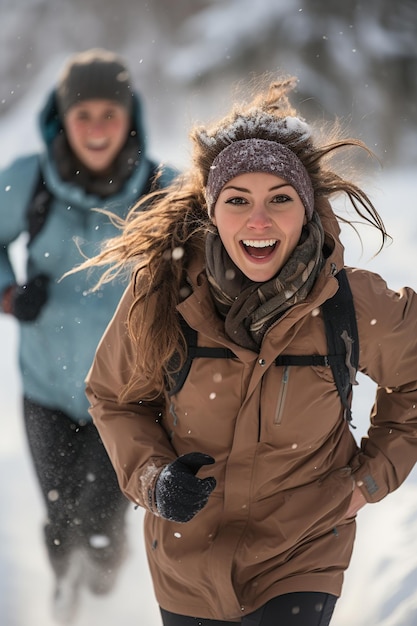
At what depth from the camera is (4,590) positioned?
546 centimetres

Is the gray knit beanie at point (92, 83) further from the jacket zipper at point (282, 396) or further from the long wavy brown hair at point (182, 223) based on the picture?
the jacket zipper at point (282, 396)

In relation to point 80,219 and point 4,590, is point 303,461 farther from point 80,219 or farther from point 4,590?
point 4,590

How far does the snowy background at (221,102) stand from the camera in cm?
536

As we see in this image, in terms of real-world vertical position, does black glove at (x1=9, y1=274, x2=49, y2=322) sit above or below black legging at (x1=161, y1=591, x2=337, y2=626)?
above

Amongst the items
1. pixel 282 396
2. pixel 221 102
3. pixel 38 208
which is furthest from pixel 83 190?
pixel 282 396

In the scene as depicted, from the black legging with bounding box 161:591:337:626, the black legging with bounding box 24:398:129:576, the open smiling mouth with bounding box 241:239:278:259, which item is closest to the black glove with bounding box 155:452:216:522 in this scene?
the black legging with bounding box 161:591:337:626

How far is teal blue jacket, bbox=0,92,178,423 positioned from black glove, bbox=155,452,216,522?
86.2 inches

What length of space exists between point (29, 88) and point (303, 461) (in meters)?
13.0

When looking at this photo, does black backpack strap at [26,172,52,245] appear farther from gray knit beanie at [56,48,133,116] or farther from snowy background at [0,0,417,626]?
snowy background at [0,0,417,626]

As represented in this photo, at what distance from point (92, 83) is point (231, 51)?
804 cm

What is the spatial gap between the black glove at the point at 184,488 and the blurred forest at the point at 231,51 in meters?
9.14

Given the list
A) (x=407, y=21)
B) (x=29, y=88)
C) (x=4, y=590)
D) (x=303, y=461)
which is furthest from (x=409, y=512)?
(x=29, y=88)

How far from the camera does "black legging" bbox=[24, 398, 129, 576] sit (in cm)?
503

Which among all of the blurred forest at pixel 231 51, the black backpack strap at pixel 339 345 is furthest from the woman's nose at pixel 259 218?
the blurred forest at pixel 231 51
